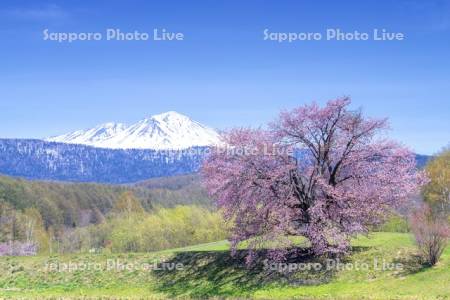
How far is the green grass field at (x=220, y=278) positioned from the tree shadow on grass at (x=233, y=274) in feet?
0.22

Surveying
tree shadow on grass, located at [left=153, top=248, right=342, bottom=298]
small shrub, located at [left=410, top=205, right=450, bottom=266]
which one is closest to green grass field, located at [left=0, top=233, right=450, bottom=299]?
tree shadow on grass, located at [left=153, top=248, right=342, bottom=298]

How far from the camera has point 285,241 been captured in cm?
3881

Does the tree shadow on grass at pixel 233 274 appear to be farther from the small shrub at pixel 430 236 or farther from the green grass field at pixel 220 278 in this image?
the small shrub at pixel 430 236

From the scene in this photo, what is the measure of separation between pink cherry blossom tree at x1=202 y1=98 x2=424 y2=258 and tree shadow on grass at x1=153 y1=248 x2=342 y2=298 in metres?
1.38

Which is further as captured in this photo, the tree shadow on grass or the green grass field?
the tree shadow on grass

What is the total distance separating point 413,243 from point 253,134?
13.0 metres

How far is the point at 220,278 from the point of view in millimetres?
39938

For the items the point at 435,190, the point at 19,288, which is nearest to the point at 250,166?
the point at 19,288

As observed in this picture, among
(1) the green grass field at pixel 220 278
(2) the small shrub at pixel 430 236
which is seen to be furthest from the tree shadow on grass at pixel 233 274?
(2) the small shrub at pixel 430 236

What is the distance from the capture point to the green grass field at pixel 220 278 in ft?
113

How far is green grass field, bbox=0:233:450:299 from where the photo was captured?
1362 inches

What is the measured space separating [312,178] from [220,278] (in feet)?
30.7

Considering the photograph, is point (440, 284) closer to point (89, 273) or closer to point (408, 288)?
point (408, 288)

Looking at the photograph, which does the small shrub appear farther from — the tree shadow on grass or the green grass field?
the tree shadow on grass
